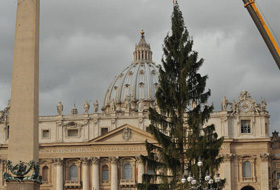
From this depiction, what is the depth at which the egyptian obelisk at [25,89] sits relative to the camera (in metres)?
24.3

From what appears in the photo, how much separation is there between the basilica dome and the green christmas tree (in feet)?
285

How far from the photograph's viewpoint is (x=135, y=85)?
136250 mm

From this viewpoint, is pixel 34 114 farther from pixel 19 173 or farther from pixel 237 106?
pixel 237 106

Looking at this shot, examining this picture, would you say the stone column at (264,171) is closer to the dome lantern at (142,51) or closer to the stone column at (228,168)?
the stone column at (228,168)

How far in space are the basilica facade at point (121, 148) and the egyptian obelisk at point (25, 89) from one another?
210 feet

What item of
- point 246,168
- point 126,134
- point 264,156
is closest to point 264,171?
point 264,156

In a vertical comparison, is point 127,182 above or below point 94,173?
below

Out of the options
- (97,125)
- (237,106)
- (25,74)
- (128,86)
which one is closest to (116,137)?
(97,125)

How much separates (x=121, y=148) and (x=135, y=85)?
153ft

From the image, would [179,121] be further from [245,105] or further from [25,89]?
[245,105]

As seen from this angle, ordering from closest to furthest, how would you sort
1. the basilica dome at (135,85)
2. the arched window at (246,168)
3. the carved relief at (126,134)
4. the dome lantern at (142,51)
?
the arched window at (246,168)
the carved relief at (126,134)
the basilica dome at (135,85)
the dome lantern at (142,51)

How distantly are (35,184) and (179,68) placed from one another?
17427 millimetres

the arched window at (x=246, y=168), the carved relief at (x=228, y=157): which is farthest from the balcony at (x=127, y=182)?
the arched window at (x=246, y=168)

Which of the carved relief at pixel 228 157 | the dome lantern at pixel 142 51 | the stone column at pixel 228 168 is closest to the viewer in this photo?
the stone column at pixel 228 168
